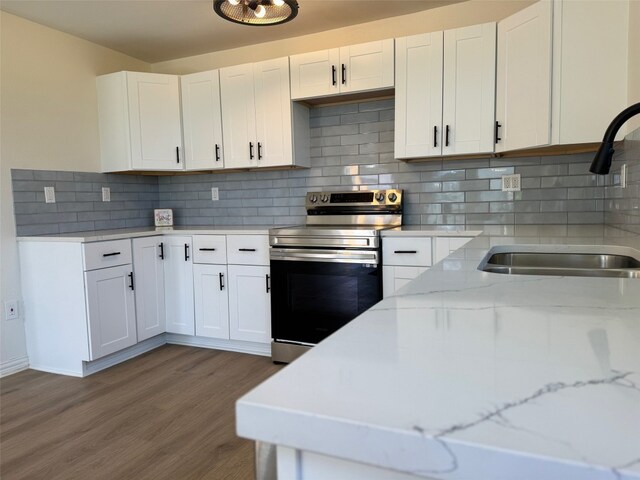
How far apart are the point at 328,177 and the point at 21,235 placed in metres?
2.17

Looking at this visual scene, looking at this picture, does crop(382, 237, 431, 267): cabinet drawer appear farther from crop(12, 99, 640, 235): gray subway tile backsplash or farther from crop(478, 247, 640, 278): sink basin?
crop(478, 247, 640, 278): sink basin

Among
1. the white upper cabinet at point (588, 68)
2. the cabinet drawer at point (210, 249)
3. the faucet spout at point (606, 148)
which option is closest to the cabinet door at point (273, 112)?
the cabinet drawer at point (210, 249)

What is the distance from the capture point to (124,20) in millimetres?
3117

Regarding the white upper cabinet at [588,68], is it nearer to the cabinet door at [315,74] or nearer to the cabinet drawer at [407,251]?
the cabinet drawer at [407,251]

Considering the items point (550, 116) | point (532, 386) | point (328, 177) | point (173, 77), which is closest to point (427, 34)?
point (550, 116)

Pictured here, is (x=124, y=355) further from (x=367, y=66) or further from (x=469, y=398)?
(x=469, y=398)

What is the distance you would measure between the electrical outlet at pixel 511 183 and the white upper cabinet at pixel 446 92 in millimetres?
358

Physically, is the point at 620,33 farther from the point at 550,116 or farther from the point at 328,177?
the point at 328,177

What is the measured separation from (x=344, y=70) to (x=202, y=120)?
3.98 ft

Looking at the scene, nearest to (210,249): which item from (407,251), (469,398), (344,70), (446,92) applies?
(407,251)

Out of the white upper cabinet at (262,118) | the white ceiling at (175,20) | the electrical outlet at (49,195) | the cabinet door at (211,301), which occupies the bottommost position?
the cabinet door at (211,301)

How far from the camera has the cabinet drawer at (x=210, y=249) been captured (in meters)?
3.25

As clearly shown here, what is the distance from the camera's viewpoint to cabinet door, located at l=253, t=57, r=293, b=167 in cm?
323

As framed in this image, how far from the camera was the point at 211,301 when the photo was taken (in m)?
3.32
